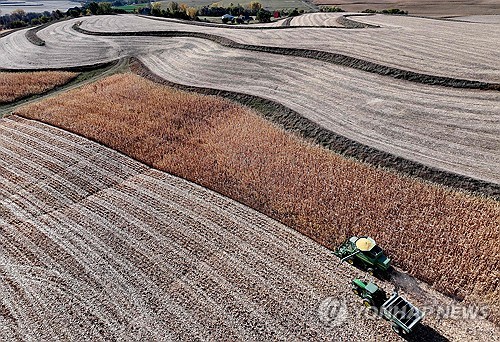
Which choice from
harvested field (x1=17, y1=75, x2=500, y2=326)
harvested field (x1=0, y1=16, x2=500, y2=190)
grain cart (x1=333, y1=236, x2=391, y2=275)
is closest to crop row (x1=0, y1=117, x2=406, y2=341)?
grain cart (x1=333, y1=236, x2=391, y2=275)

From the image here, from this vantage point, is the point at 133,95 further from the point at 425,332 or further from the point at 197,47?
the point at 425,332

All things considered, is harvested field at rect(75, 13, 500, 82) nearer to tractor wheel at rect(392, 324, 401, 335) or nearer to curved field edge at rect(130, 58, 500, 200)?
curved field edge at rect(130, 58, 500, 200)

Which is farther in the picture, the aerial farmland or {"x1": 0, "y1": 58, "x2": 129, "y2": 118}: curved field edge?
{"x1": 0, "y1": 58, "x2": 129, "y2": 118}: curved field edge

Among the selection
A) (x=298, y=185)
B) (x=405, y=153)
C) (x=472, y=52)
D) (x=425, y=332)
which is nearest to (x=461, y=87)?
(x=472, y=52)

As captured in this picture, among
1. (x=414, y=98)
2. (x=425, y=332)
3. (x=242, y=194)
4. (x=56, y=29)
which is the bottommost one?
(x=425, y=332)

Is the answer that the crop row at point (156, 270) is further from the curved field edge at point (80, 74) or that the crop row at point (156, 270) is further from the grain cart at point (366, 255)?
the curved field edge at point (80, 74)

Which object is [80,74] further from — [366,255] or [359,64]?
[366,255]

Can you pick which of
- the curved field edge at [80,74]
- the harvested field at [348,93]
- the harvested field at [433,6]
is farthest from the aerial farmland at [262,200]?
the harvested field at [433,6]
